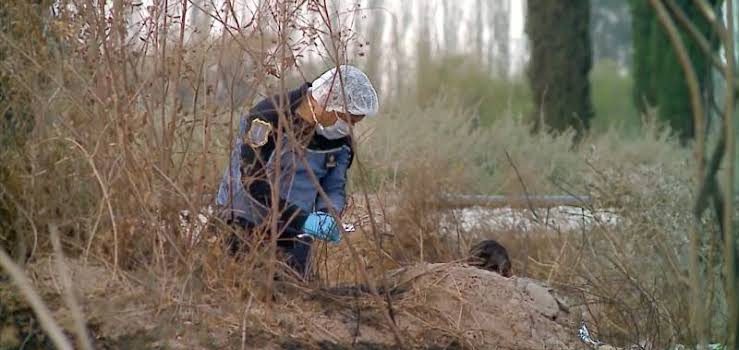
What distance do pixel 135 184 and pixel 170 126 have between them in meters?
0.28

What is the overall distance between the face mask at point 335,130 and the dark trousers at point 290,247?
0.49 meters

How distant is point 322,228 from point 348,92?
0.60 metres

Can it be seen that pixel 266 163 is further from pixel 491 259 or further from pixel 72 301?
pixel 72 301

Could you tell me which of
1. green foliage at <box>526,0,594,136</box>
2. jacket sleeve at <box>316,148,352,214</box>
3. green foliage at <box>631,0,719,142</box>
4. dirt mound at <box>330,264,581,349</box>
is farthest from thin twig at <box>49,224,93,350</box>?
green foliage at <box>631,0,719,142</box>

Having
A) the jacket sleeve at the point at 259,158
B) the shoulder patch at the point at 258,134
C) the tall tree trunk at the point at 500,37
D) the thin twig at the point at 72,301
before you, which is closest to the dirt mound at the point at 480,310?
the jacket sleeve at the point at 259,158

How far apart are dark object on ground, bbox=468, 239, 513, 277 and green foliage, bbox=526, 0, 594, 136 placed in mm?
12076

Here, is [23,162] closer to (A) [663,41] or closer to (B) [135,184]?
(B) [135,184]

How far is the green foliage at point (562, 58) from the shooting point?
1839cm

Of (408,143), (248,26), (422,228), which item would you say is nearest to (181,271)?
(248,26)

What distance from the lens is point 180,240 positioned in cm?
494

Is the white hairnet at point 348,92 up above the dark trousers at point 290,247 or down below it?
above

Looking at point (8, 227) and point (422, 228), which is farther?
point (422, 228)

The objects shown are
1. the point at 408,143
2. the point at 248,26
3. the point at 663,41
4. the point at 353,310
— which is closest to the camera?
the point at 248,26

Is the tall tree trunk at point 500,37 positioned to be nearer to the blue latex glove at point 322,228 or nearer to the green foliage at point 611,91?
the green foliage at point 611,91
